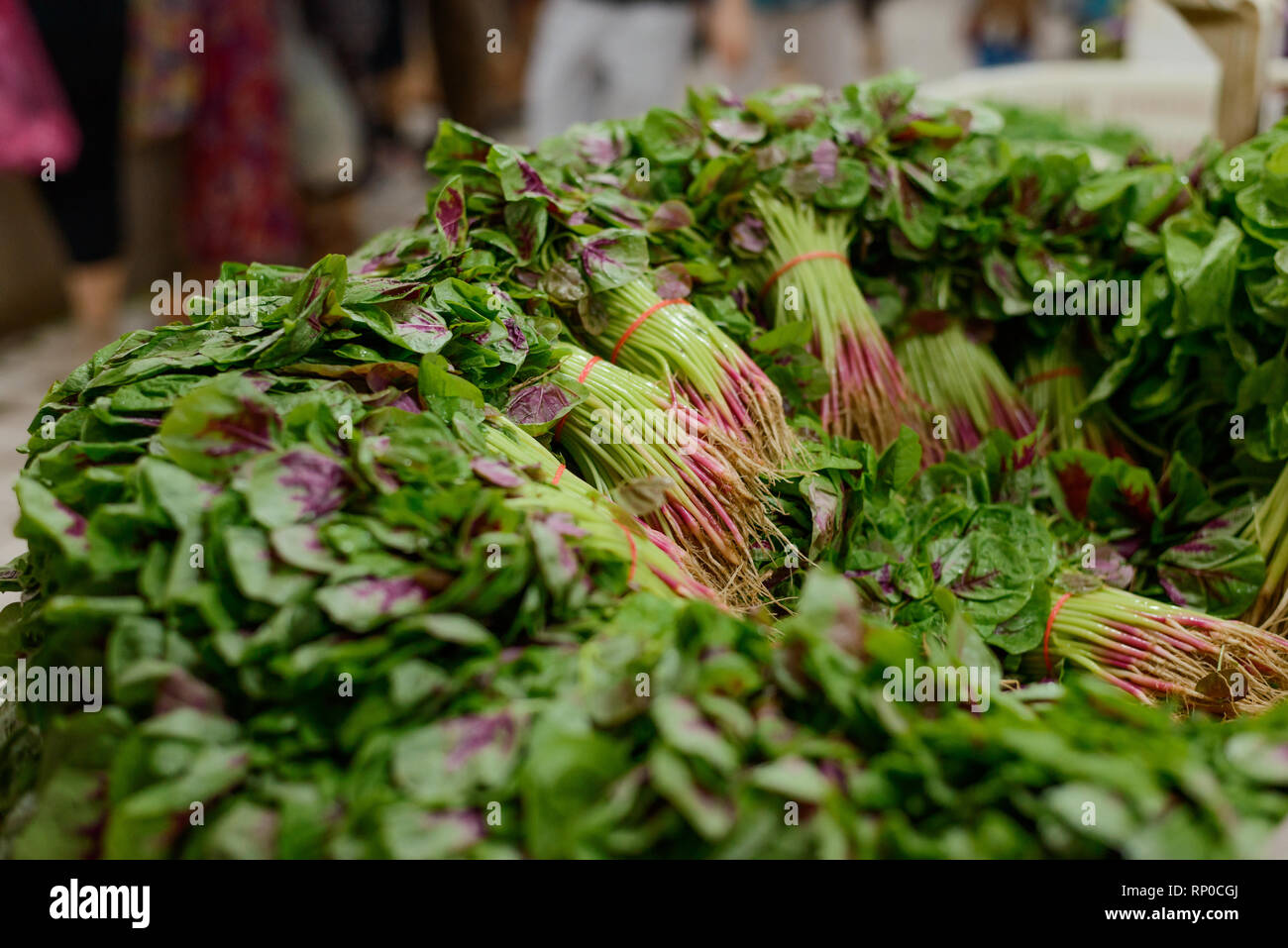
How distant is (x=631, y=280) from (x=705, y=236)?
11.0 inches

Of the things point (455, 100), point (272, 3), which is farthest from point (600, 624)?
point (455, 100)

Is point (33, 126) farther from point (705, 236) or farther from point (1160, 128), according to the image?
point (1160, 128)

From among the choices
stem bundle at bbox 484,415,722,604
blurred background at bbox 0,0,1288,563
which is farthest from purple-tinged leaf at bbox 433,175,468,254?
blurred background at bbox 0,0,1288,563

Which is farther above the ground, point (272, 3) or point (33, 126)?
point (272, 3)

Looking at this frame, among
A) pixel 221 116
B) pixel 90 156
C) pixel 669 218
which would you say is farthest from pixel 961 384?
pixel 221 116

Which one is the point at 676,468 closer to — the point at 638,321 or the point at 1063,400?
the point at 638,321

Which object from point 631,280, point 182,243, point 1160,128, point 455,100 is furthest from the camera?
point 455,100

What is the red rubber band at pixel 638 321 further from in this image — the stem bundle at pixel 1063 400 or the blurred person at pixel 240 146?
the blurred person at pixel 240 146

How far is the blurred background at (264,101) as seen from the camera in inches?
130

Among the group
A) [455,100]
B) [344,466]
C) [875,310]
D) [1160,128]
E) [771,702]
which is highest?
[455,100]

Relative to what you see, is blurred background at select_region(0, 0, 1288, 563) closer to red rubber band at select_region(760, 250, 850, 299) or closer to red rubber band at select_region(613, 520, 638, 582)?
red rubber band at select_region(760, 250, 850, 299)

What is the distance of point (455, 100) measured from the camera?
5.92 metres

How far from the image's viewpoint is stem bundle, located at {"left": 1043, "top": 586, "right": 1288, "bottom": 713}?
1.49m
